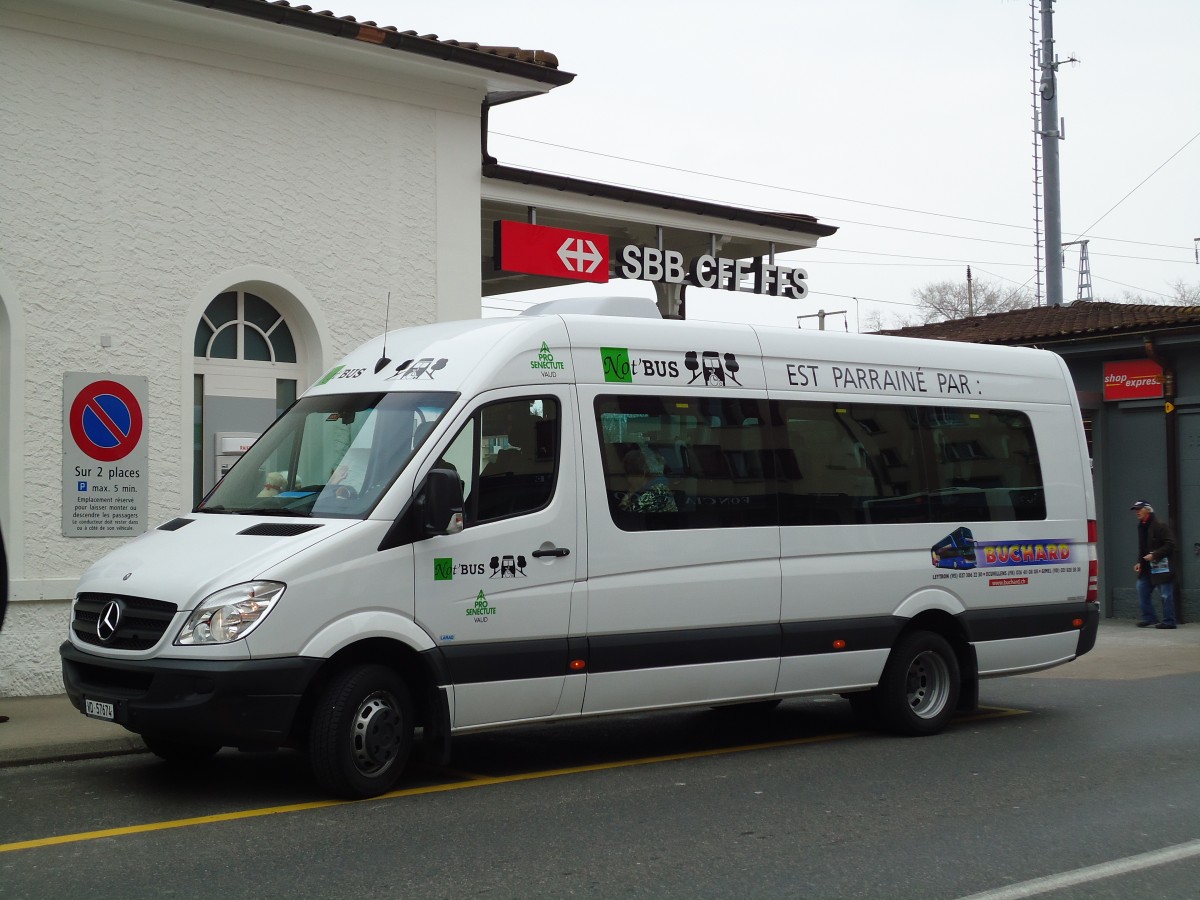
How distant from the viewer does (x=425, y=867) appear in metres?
5.92

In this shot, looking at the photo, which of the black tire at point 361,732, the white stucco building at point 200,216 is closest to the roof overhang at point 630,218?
the white stucco building at point 200,216

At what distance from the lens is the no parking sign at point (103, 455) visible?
11344 millimetres

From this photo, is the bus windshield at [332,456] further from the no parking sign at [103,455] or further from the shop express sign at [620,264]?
the shop express sign at [620,264]

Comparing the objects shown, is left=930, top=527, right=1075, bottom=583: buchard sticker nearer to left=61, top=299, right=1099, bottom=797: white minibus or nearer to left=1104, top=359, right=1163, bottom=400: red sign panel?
left=61, top=299, right=1099, bottom=797: white minibus

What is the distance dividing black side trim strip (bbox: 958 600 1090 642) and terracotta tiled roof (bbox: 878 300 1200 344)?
6.10m

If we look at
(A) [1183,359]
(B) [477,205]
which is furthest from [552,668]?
(A) [1183,359]

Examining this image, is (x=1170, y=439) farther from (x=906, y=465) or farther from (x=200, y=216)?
(x=200, y=216)

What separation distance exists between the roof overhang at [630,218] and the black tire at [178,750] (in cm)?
756

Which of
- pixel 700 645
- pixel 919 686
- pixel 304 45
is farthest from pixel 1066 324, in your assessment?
pixel 700 645

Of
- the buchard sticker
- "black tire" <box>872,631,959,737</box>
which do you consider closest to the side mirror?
"black tire" <box>872,631,959,737</box>

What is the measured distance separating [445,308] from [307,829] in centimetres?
786

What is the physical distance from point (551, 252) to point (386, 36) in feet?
10.1

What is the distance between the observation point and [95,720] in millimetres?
9164

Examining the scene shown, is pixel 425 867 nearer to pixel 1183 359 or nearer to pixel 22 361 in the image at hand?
pixel 22 361
